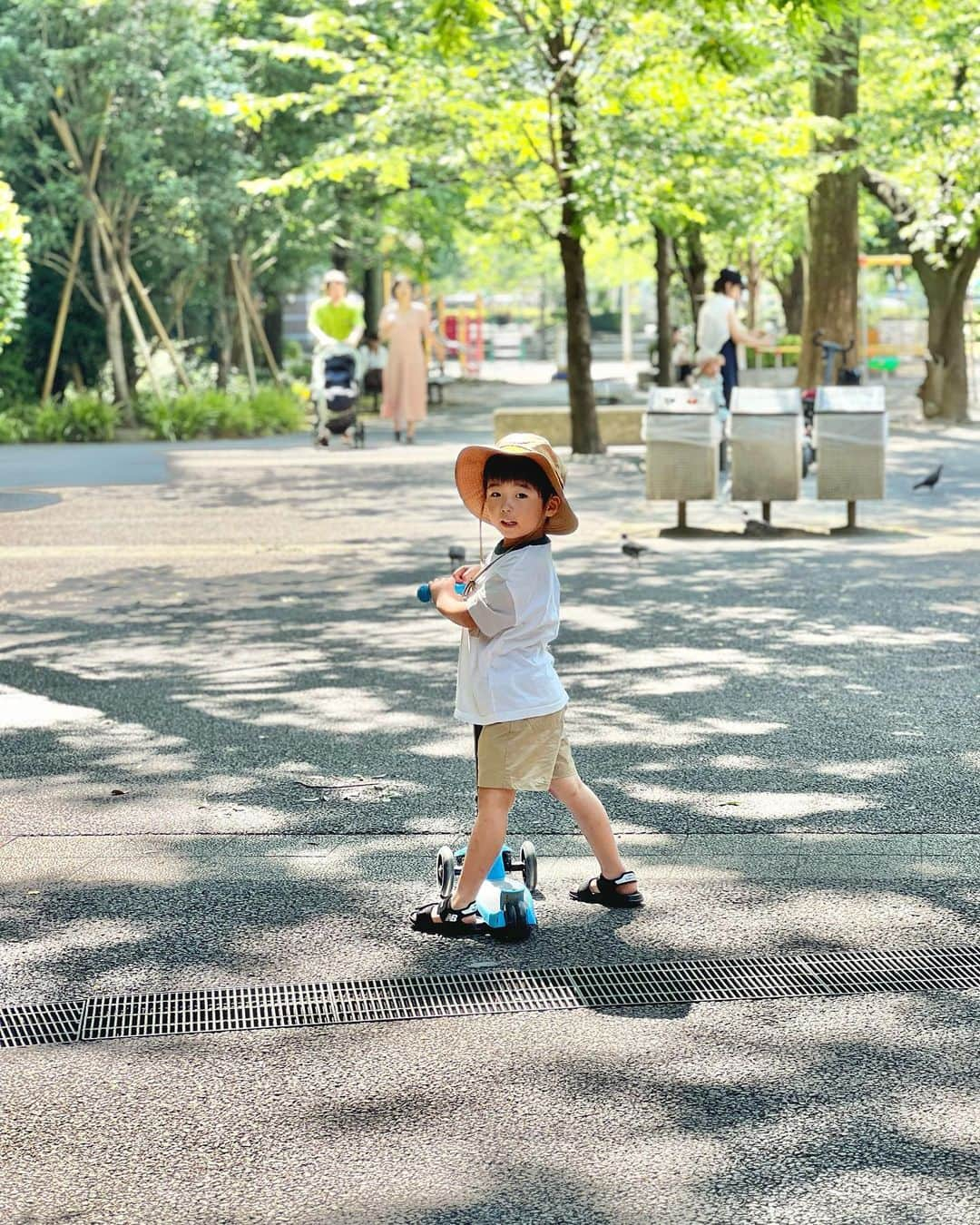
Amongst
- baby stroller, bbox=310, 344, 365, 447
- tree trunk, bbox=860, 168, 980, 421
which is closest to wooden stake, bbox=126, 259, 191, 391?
baby stroller, bbox=310, 344, 365, 447

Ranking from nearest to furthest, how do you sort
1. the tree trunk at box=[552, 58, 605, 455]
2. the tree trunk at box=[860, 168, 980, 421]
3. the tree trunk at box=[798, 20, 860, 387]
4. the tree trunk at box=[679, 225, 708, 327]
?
1. the tree trunk at box=[552, 58, 605, 455]
2. the tree trunk at box=[798, 20, 860, 387]
3. the tree trunk at box=[860, 168, 980, 421]
4. the tree trunk at box=[679, 225, 708, 327]

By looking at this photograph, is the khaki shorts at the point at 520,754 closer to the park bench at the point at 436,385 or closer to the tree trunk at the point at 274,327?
the tree trunk at the point at 274,327

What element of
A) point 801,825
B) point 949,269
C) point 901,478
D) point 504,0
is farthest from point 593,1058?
point 949,269

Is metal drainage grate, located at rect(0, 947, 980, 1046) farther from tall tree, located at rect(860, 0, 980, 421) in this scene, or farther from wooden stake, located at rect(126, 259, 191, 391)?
wooden stake, located at rect(126, 259, 191, 391)

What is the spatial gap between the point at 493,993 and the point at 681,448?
9.40 m

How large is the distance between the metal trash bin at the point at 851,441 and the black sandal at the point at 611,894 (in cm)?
863

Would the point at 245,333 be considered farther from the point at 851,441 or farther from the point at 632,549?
the point at 632,549

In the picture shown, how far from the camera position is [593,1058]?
4.34m

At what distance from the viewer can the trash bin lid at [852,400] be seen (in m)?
13.7

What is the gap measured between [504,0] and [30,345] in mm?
9755

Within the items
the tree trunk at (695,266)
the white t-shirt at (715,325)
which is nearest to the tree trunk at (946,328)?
the tree trunk at (695,266)

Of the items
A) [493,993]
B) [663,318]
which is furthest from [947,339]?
[493,993]

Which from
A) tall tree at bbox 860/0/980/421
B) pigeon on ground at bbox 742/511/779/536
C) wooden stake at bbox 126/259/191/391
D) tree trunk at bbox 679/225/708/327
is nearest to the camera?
pigeon on ground at bbox 742/511/779/536

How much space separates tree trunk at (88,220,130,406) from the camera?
25203 mm
